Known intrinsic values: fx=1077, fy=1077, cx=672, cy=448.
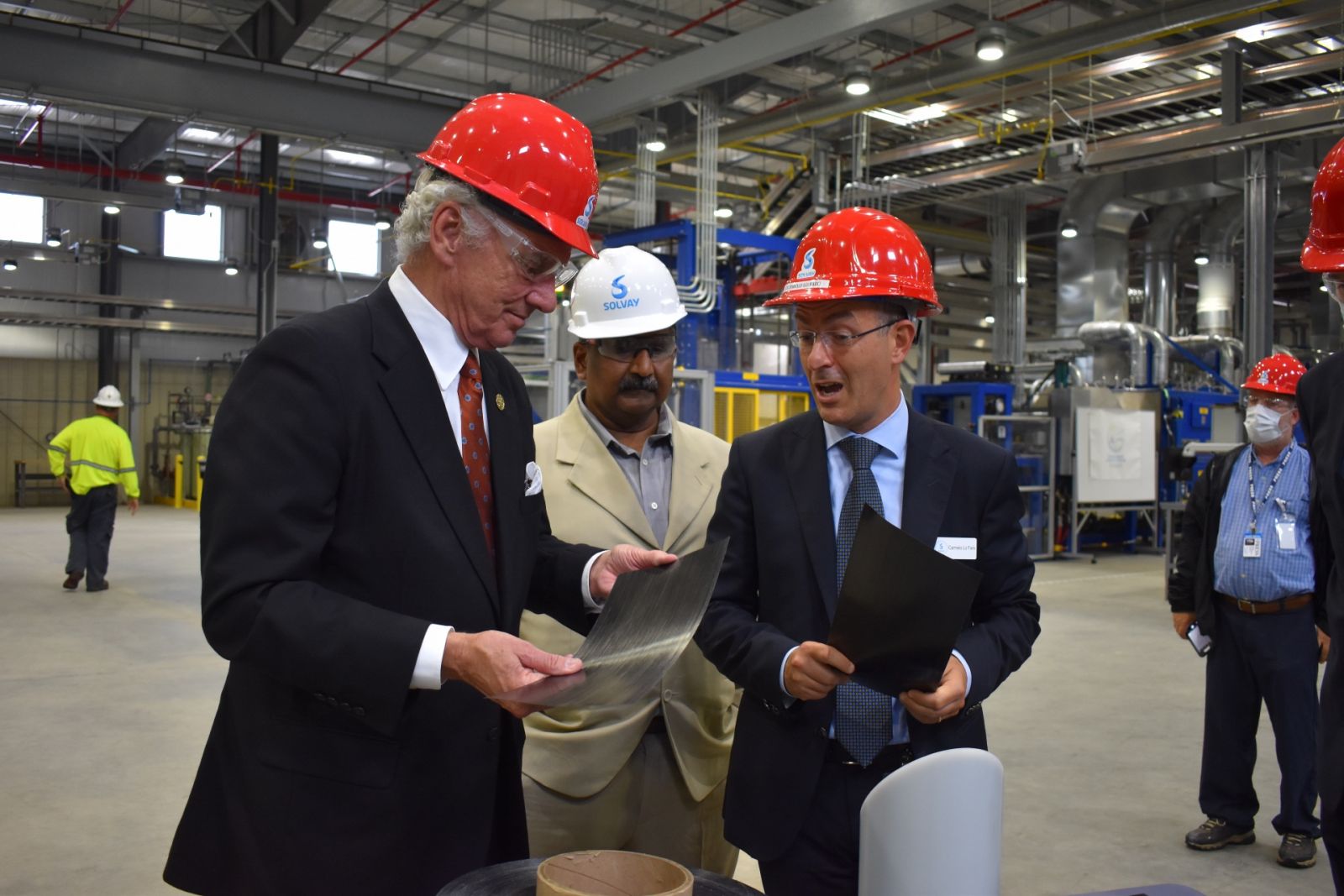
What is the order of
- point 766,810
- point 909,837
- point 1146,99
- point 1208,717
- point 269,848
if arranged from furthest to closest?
point 1146,99
point 1208,717
point 766,810
point 269,848
point 909,837

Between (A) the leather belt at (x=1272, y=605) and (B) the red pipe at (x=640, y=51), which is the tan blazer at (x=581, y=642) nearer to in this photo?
(A) the leather belt at (x=1272, y=605)

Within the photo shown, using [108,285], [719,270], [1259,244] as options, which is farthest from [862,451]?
[108,285]

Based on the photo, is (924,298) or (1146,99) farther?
(1146,99)

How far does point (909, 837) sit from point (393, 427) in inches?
33.6

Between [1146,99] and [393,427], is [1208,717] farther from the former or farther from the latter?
[1146,99]

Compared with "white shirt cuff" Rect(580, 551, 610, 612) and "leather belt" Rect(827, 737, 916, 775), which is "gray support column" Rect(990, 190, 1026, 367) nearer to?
"leather belt" Rect(827, 737, 916, 775)

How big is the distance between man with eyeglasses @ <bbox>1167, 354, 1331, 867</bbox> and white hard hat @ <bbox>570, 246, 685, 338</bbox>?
2.73 metres

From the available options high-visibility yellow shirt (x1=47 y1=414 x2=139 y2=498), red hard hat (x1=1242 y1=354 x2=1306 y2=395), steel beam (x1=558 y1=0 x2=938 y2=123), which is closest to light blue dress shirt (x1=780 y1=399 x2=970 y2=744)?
red hard hat (x1=1242 y1=354 x2=1306 y2=395)

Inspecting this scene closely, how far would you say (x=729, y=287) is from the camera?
37.5 ft

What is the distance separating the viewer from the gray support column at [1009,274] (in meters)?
14.5

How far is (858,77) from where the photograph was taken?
9367 mm

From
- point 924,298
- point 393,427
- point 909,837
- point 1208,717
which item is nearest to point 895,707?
point 909,837

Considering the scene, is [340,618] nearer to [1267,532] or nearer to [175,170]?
[1267,532]

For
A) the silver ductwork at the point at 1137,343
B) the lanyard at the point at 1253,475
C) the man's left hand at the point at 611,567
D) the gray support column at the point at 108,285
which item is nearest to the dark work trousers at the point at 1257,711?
the lanyard at the point at 1253,475
